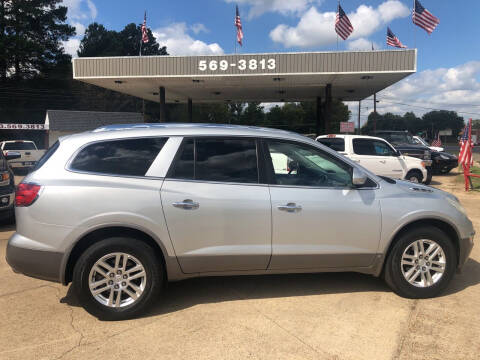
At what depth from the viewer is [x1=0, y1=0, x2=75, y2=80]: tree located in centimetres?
4356

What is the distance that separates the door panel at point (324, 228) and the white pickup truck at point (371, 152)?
24.1 ft

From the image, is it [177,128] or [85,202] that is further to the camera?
[177,128]

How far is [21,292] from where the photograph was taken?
3951 millimetres

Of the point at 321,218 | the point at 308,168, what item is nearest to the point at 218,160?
the point at 308,168

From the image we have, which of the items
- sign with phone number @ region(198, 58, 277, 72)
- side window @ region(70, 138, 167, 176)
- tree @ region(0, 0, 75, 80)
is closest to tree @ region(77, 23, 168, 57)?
tree @ region(0, 0, 75, 80)

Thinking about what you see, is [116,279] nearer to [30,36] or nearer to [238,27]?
[238,27]

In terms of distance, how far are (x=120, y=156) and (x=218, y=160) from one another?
930 mm

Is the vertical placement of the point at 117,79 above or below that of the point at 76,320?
above

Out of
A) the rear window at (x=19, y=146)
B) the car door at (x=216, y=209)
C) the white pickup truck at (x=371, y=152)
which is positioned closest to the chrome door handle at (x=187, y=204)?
the car door at (x=216, y=209)

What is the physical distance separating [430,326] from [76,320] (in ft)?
10.7

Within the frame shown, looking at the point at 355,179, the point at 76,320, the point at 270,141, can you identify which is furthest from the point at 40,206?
the point at 355,179

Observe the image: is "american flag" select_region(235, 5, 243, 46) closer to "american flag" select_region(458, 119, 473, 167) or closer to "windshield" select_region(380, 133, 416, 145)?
"windshield" select_region(380, 133, 416, 145)

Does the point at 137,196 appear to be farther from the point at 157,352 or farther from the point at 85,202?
the point at 157,352

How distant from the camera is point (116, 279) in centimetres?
332
